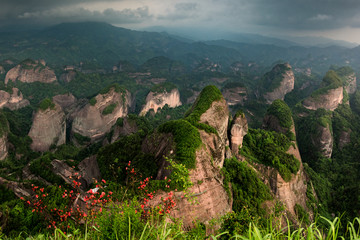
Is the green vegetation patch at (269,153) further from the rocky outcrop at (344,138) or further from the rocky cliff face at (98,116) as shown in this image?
the rocky cliff face at (98,116)

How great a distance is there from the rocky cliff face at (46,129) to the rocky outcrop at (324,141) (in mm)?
62282

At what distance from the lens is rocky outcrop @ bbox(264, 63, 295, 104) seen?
3656 inches

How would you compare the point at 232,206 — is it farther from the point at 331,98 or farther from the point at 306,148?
the point at 331,98

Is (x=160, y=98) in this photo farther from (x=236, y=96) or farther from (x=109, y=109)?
(x=236, y=96)

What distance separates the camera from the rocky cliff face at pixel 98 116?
5381cm

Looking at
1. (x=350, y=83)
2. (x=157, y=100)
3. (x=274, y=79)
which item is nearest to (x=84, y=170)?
(x=157, y=100)

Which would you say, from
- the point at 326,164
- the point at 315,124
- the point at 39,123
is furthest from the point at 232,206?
the point at 39,123

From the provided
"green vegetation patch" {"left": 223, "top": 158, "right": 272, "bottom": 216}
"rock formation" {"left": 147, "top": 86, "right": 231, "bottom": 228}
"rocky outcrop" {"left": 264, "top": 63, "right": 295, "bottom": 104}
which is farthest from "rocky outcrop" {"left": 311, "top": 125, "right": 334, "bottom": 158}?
"rocky outcrop" {"left": 264, "top": 63, "right": 295, "bottom": 104}

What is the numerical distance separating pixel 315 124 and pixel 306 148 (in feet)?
20.9

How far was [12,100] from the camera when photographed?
66.2 meters

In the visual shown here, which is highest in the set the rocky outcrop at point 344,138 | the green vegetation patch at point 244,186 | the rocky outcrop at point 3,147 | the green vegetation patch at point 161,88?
the green vegetation patch at point 244,186

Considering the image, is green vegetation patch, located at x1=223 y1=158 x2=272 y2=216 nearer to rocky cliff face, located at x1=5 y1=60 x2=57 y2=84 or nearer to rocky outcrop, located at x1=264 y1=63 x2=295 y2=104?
rocky outcrop, located at x1=264 y1=63 x2=295 y2=104

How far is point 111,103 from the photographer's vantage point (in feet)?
198

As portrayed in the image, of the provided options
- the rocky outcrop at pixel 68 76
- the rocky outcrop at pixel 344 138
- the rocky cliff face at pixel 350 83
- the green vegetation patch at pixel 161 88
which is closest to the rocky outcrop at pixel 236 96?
the green vegetation patch at pixel 161 88
